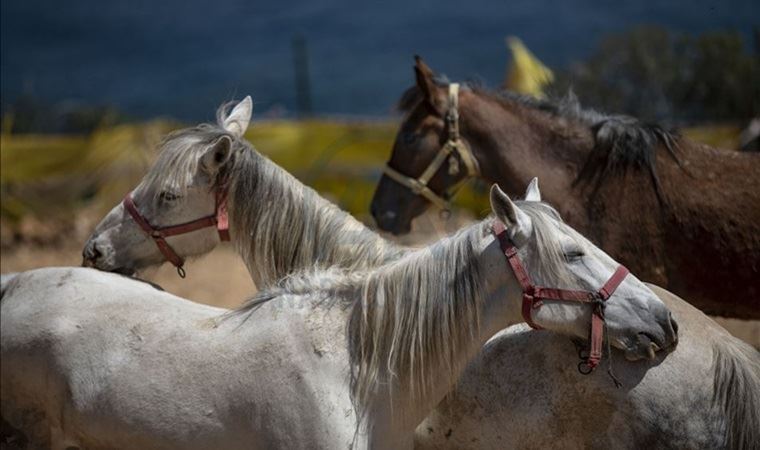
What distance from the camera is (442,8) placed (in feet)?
181

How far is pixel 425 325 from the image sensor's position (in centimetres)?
293

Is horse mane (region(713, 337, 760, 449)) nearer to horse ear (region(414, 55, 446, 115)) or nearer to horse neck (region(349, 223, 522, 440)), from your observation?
horse neck (region(349, 223, 522, 440))

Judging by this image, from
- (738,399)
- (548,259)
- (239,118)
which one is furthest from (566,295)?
(239,118)

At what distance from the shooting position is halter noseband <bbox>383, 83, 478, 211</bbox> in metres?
4.84

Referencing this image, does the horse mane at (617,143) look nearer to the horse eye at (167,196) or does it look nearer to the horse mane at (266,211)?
the horse mane at (266,211)

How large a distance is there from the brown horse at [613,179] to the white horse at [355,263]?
49.2 inches

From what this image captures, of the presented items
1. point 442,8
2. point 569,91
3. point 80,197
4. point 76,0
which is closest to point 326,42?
point 442,8

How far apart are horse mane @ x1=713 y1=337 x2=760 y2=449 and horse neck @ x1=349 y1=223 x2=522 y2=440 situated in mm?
658

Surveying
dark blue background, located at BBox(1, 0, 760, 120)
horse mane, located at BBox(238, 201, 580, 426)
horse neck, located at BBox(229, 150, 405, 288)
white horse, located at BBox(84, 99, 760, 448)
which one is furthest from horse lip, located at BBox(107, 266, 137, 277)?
dark blue background, located at BBox(1, 0, 760, 120)

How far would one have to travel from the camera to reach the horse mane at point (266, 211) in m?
3.54

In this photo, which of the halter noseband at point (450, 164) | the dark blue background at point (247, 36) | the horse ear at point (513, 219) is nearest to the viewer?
the horse ear at point (513, 219)

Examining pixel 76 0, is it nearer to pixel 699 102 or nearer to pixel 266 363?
pixel 699 102

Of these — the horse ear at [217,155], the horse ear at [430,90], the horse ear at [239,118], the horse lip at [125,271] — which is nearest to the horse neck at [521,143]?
the horse ear at [430,90]

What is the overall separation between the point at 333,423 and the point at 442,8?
54.1 m
